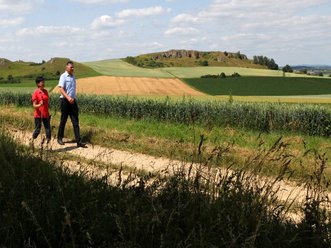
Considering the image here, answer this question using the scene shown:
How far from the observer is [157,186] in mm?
4262

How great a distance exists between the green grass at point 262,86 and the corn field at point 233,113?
19857 millimetres

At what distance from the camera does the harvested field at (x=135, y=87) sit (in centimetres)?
4012

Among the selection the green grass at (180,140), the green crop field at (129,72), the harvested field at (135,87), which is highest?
the green crop field at (129,72)

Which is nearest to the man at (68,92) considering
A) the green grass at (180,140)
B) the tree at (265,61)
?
the green grass at (180,140)

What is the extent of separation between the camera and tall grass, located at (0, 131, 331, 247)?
10.6 feet

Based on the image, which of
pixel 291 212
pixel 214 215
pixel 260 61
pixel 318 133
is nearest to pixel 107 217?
pixel 214 215

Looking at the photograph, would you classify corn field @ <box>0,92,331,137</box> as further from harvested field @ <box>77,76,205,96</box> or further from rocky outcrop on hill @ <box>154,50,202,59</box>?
rocky outcrop on hill @ <box>154,50,202,59</box>

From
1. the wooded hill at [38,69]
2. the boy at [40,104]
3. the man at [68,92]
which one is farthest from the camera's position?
the wooded hill at [38,69]

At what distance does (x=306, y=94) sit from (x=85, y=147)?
33.4 metres

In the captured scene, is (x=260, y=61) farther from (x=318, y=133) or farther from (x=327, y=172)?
(x=327, y=172)

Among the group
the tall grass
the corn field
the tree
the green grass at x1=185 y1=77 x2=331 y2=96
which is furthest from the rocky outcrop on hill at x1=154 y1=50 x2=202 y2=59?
the tall grass

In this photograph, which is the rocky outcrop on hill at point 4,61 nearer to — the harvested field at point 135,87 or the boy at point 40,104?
the harvested field at point 135,87

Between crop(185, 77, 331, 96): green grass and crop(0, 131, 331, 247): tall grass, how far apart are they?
36248 mm

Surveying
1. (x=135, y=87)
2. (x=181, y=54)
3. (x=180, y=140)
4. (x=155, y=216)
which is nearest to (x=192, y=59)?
(x=181, y=54)
